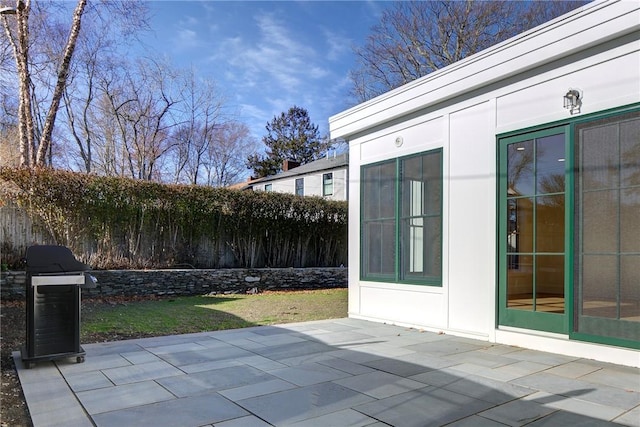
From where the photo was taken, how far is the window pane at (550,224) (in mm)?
4312

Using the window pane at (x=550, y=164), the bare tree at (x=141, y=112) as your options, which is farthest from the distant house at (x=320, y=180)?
the window pane at (x=550, y=164)

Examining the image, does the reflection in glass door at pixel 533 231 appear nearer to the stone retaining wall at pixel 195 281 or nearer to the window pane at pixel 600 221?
the window pane at pixel 600 221

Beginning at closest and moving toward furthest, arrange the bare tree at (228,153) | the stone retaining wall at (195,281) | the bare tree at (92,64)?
1. the stone retaining wall at (195,281)
2. the bare tree at (92,64)
3. the bare tree at (228,153)

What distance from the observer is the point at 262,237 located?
38.8 feet

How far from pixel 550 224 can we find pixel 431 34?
638 inches

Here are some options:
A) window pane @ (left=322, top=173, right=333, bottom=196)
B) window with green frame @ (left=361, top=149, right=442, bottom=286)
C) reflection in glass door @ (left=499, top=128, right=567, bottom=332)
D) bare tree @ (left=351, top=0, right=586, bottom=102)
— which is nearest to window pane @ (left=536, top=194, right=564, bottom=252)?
reflection in glass door @ (left=499, top=128, right=567, bottom=332)

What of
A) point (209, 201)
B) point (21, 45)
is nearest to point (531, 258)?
point (209, 201)

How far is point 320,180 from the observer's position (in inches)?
819

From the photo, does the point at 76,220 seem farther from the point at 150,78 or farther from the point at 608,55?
the point at 150,78

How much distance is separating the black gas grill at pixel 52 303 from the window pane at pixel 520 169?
457 cm

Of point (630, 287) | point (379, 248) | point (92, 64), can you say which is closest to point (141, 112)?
point (92, 64)

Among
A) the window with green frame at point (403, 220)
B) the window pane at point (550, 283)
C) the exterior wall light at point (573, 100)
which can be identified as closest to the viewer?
the exterior wall light at point (573, 100)

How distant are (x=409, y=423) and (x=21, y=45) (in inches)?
513

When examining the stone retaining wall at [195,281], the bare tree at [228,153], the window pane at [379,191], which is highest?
the bare tree at [228,153]
